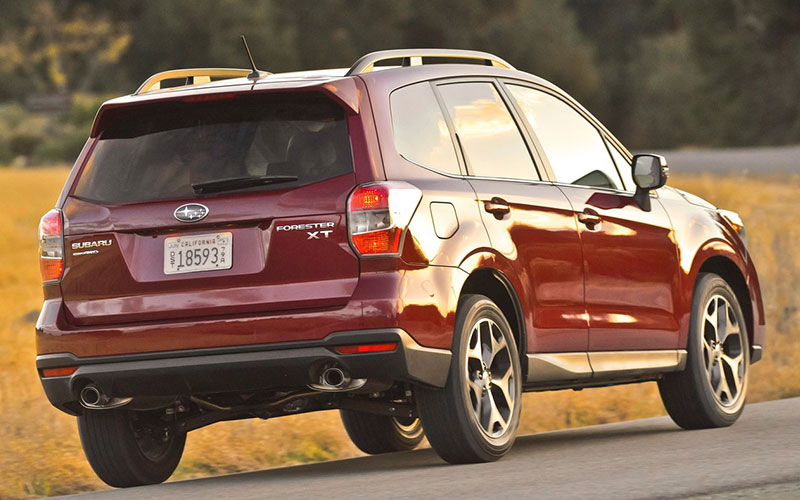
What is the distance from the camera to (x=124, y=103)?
7582mm

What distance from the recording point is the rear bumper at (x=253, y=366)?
698 cm

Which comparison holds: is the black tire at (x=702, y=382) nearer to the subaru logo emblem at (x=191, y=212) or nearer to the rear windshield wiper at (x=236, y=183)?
the rear windshield wiper at (x=236, y=183)

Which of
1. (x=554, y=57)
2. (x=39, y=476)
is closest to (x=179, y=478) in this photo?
(x=39, y=476)

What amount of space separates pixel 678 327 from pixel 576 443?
92 cm

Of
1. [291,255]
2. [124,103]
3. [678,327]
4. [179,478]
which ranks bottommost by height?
[179,478]

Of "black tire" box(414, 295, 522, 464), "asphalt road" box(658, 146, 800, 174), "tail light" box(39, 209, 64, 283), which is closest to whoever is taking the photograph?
"black tire" box(414, 295, 522, 464)

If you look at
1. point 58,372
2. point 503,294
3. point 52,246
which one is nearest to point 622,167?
point 503,294

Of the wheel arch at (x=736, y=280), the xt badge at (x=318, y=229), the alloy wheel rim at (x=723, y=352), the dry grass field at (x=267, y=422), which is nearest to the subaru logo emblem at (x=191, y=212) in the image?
the xt badge at (x=318, y=229)

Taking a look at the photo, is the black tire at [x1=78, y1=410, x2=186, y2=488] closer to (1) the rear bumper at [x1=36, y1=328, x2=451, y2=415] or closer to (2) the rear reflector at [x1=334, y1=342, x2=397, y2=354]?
(1) the rear bumper at [x1=36, y1=328, x2=451, y2=415]

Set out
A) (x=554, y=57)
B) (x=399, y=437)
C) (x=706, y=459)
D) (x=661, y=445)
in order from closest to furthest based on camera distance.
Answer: (x=706, y=459)
(x=661, y=445)
(x=399, y=437)
(x=554, y=57)

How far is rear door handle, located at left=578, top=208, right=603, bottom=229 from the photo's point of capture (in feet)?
27.9

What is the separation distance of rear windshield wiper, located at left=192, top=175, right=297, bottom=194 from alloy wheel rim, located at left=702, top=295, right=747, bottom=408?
3.30m

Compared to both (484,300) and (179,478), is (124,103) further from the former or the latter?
(179,478)

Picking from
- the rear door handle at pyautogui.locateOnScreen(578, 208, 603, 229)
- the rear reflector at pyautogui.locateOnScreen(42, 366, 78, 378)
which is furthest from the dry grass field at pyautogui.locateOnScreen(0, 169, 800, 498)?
the rear door handle at pyautogui.locateOnScreen(578, 208, 603, 229)
